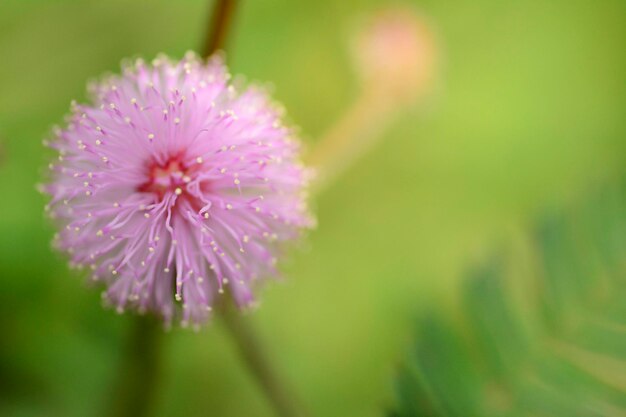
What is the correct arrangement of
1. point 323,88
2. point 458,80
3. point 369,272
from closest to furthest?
1. point 369,272
2. point 323,88
3. point 458,80

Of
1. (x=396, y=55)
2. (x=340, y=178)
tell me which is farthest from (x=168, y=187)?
(x=340, y=178)

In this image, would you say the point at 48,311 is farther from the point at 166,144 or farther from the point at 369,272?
the point at 369,272

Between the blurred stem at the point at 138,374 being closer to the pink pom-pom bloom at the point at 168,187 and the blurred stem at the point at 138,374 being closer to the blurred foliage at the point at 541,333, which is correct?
the pink pom-pom bloom at the point at 168,187

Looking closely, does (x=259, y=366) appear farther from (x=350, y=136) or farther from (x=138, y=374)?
(x=350, y=136)

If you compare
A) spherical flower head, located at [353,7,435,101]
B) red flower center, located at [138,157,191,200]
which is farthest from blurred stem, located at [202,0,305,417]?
spherical flower head, located at [353,7,435,101]

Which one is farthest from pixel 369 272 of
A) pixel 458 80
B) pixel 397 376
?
pixel 397 376

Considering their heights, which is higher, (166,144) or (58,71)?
(58,71)
